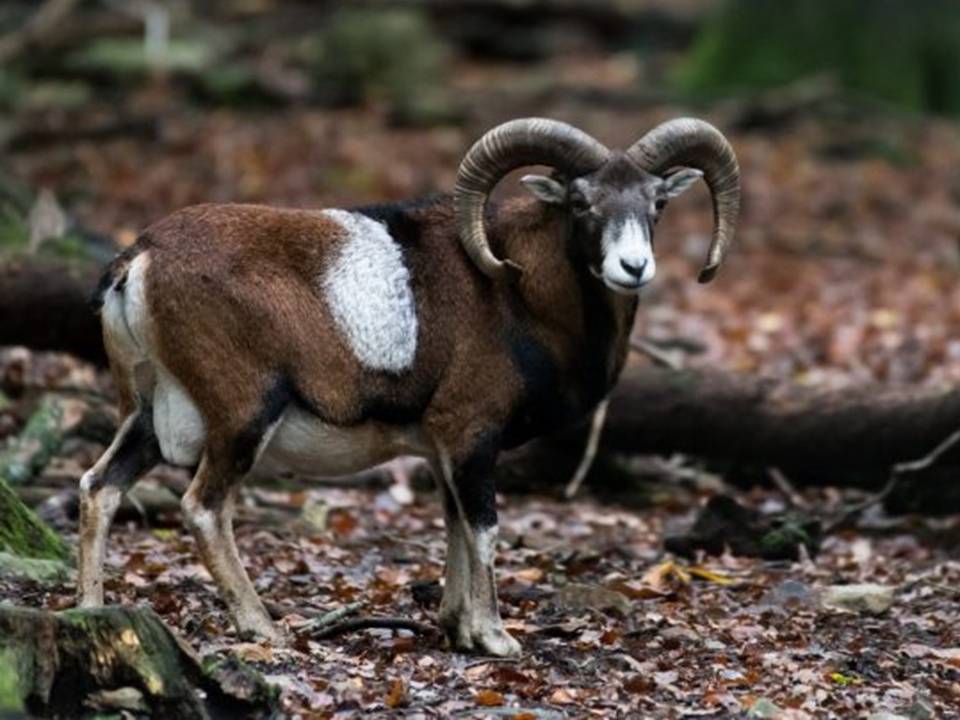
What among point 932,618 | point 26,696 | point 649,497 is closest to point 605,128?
point 649,497

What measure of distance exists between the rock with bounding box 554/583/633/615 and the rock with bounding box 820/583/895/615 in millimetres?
1121

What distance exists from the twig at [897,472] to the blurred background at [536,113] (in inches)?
201

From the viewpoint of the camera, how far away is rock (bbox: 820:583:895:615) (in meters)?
10.2

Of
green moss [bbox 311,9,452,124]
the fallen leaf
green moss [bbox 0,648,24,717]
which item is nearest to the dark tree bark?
the fallen leaf

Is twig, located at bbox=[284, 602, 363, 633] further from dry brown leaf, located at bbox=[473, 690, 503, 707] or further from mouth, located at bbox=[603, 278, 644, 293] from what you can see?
mouth, located at bbox=[603, 278, 644, 293]

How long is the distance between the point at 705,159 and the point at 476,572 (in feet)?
7.95

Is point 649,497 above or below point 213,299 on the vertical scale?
below

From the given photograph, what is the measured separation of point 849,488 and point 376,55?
50.6ft

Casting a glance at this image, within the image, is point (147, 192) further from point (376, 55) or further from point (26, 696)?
point (26, 696)

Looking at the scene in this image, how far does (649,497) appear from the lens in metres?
13.5

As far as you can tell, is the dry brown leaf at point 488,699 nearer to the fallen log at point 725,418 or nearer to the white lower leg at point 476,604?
the white lower leg at point 476,604

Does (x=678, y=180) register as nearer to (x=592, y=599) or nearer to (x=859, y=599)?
(x=592, y=599)

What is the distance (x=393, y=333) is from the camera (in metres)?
9.20

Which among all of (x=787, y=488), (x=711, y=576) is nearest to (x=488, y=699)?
(x=711, y=576)
